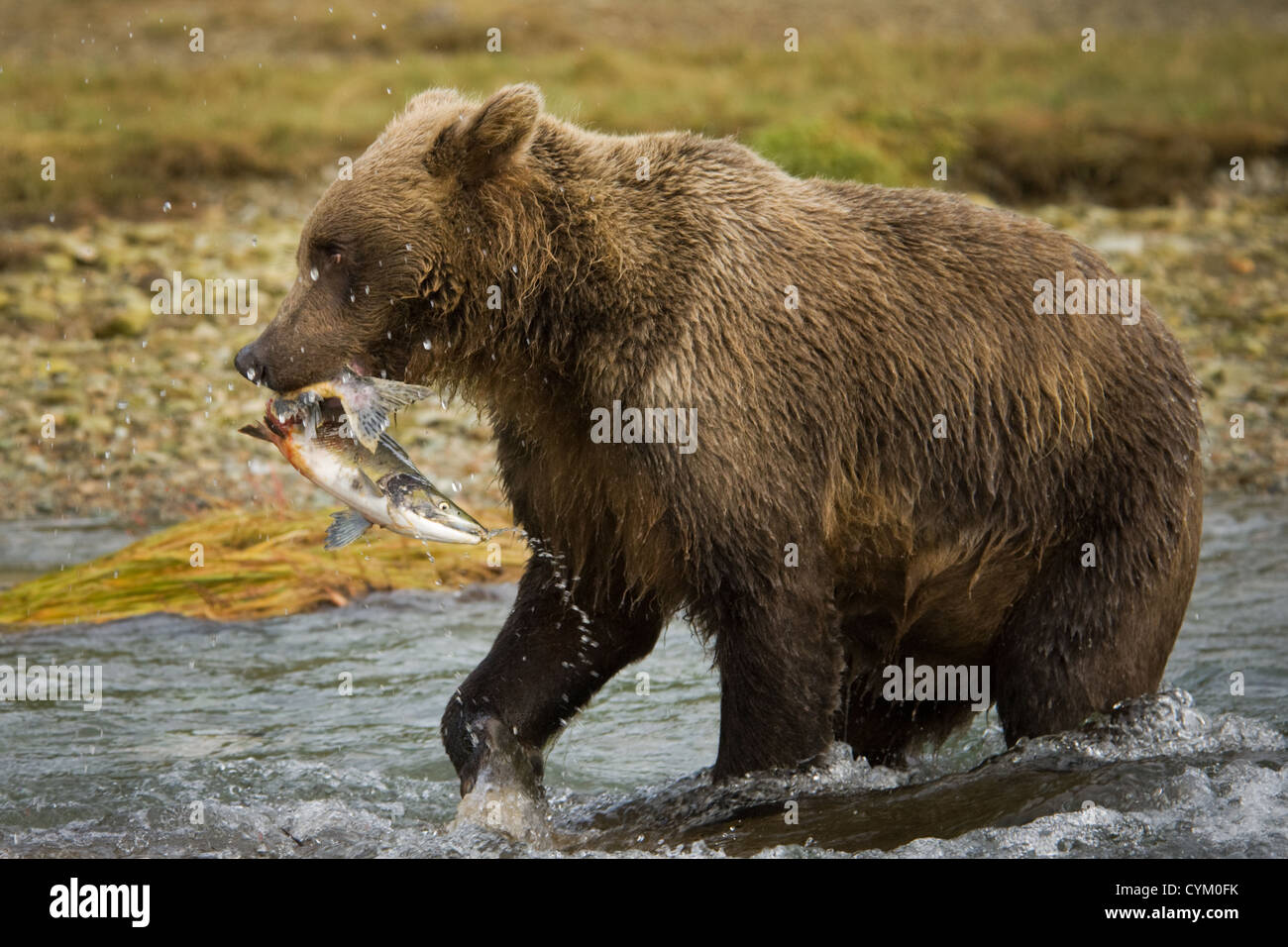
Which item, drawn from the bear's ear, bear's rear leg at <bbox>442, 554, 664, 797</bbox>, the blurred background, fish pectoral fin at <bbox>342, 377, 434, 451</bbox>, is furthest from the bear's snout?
the blurred background

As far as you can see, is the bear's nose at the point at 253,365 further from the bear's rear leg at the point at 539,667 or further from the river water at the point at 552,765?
the river water at the point at 552,765

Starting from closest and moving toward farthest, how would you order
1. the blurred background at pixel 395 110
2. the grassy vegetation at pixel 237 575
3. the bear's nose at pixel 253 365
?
the bear's nose at pixel 253 365 → the grassy vegetation at pixel 237 575 → the blurred background at pixel 395 110

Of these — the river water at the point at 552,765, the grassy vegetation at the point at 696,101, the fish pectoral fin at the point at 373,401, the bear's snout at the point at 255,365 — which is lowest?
the river water at the point at 552,765

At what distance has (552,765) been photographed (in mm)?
6637

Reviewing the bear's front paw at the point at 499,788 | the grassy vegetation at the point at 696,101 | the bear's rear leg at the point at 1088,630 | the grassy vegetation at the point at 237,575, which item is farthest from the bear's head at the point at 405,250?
the grassy vegetation at the point at 696,101

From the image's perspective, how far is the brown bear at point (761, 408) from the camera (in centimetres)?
507

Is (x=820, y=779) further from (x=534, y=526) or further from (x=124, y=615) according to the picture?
(x=124, y=615)

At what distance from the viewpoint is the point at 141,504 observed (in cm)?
1014

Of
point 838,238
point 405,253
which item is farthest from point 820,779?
point 405,253

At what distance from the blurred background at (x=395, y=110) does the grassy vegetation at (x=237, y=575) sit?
1.81 ft

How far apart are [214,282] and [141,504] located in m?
3.65

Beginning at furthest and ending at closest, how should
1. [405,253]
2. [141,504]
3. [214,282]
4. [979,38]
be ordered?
[979,38]
[214,282]
[141,504]
[405,253]

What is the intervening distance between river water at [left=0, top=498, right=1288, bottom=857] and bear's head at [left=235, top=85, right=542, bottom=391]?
5.37 ft

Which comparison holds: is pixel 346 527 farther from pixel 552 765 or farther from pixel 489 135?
pixel 552 765
